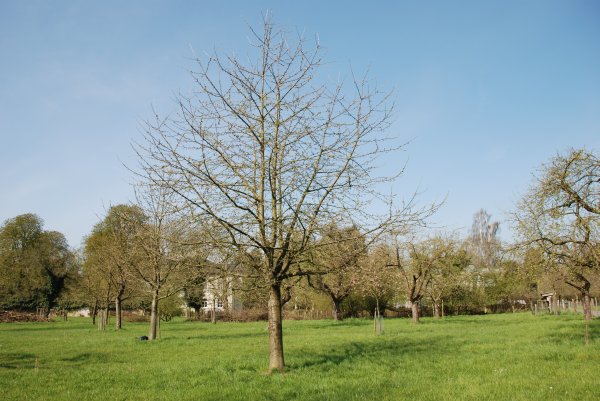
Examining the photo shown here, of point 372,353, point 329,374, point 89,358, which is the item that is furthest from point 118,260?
point 329,374

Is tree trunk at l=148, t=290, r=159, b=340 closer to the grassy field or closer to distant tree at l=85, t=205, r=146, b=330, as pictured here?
distant tree at l=85, t=205, r=146, b=330

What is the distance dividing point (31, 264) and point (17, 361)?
56204mm

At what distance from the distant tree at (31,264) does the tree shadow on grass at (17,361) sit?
49.9 metres

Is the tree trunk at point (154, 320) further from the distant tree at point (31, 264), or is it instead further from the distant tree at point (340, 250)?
the distant tree at point (31, 264)

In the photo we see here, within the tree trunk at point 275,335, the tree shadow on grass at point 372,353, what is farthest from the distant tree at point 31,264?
the tree trunk at point 275,335

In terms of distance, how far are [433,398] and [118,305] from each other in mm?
34150

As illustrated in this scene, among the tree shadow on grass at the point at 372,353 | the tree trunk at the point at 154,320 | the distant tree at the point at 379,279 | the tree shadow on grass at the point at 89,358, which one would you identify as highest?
the distant tree at the point at 379,279

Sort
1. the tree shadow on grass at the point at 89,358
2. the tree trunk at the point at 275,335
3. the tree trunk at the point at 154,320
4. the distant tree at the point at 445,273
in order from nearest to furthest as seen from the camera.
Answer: the tree trunk at the point at 275,335
the tree shadow on grass at the point at 89,358
the tree trunk at the point at 154,320
the distant tree at the point at 445,273

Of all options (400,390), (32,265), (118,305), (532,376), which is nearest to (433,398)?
(400,390)

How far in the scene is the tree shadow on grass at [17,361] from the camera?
15.0 metres

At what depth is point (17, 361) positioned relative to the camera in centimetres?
1625

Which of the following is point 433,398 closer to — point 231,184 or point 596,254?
point 231,184

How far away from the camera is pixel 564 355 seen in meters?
13.8

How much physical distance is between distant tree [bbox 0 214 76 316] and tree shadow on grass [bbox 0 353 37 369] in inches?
1964
